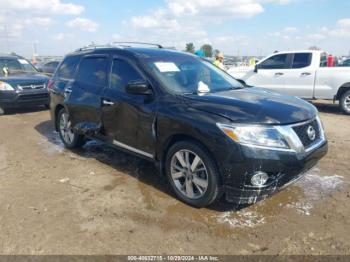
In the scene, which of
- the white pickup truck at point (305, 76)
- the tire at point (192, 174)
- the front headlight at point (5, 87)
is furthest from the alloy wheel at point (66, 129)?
the white pickup truck at point (305, 76)

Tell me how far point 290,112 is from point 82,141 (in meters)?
3.88

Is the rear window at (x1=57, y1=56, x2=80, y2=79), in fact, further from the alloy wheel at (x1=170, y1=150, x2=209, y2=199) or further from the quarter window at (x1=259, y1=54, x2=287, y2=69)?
the quarter window at (x1=259, y1=54, x2=287, y2=69)

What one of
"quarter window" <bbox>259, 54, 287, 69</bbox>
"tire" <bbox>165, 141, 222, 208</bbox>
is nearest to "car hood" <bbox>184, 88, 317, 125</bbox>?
"tire" <bbox>165, 141, 222, 208</bbox>

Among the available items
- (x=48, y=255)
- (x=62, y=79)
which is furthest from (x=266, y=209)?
(x=62, y=79)

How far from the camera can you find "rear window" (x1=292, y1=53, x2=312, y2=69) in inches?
388

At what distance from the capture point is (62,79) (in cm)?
595

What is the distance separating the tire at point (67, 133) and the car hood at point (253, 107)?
2.86 m

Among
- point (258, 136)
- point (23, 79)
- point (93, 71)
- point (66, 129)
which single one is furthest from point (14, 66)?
point (258, 136)

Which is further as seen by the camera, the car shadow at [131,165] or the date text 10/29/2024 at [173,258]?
the car shadow at [131,165]

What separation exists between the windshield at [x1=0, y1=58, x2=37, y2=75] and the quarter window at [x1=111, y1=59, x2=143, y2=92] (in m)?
6.94

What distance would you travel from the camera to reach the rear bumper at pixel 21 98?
30.4 ft

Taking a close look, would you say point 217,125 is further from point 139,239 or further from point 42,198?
point 42,198

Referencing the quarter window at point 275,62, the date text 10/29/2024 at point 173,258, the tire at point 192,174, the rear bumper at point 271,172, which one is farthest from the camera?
the quarter window at point 275,62

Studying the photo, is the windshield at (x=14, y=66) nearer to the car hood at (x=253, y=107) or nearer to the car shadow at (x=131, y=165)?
the car shadow at (x=131, y=165)
